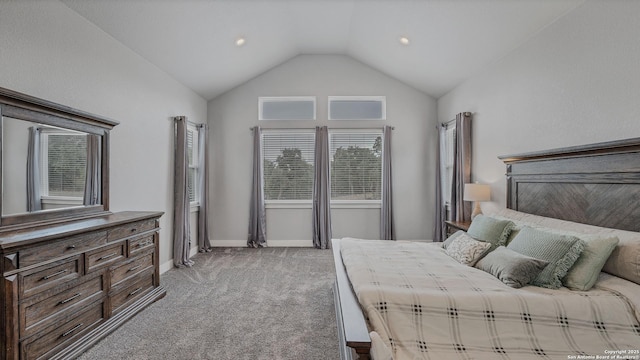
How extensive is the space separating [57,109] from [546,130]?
4.29 m

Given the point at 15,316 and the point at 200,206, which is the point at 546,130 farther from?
the point at 200,206

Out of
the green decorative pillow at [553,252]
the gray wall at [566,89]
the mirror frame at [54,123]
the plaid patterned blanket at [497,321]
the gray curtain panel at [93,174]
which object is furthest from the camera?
the gray curtain panel at [93,174]

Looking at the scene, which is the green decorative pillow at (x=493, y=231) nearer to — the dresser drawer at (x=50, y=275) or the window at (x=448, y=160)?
the window at (x=448, y=160)

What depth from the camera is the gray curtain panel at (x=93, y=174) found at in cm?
250

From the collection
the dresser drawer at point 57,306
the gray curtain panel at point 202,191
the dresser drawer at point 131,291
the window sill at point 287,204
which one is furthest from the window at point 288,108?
the dresser drawer at point 57,306

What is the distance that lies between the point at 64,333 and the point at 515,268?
3.06 metres

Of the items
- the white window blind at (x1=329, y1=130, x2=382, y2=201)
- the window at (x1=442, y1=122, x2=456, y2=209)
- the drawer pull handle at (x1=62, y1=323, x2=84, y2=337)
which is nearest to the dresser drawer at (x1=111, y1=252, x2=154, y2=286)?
the drawer pull handle at (x1=62, y1=323, x2=84, y2=337)

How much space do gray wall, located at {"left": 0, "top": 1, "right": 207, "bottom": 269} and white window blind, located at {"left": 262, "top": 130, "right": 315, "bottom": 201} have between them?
4.96ft

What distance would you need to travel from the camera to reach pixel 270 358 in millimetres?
1936

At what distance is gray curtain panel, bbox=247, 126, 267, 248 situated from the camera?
15.9 feet

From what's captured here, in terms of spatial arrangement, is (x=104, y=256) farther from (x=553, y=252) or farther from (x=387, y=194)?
(x=387, y=194)

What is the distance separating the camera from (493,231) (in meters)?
2.30

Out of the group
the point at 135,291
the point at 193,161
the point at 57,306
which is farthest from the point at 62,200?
the point at 193,161

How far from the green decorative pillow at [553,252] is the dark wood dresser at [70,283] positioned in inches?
123
